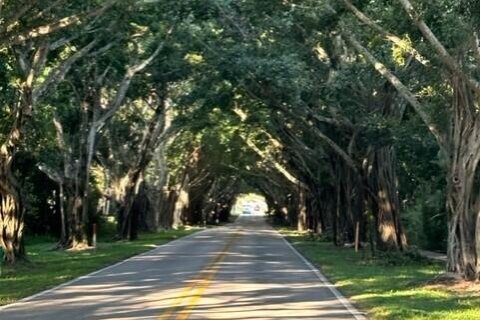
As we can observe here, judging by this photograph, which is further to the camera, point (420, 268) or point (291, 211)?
point (291, 211)

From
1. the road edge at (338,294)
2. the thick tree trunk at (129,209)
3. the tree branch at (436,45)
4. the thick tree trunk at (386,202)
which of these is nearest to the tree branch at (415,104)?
the tree branch at (436,45)

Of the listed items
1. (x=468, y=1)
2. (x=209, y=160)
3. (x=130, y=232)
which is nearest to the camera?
(x=468, y=1)

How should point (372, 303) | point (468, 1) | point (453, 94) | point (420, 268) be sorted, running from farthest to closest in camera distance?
point (420, 268)
point (453, 94)
point (468, 1)
point (372, 303)

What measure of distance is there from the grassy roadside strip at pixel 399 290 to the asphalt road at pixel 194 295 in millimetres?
459

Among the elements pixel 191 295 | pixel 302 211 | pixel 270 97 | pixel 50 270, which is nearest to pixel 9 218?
pixel 50 270

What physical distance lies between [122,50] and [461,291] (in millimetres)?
17444

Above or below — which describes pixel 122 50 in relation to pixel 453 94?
above

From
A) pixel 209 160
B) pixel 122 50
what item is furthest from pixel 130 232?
pixel 209 160

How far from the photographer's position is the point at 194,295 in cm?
1716

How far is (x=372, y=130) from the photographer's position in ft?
90.6

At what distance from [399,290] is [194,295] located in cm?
463

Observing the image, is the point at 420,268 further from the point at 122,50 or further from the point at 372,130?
the point at 122,50

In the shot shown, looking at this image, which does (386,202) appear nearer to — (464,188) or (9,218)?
(464,188)

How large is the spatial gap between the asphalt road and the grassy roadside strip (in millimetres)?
459
